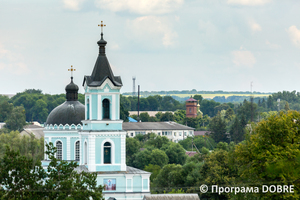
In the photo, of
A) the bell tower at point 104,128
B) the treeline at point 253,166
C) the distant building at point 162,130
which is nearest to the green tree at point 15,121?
the distant building at point 162,130

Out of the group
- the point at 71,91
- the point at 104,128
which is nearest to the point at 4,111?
the point at 71,91

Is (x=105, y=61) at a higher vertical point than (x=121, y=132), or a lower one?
higher

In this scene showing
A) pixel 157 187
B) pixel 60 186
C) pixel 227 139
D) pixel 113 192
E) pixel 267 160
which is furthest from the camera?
pixel 227 139

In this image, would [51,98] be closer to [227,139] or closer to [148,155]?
[227,139]

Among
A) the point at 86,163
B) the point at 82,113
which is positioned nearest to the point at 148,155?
the point at 82,113

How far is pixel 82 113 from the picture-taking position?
5409 cm

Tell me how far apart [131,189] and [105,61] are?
9.20 meters

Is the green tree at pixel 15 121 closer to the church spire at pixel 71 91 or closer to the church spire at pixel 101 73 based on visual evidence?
the church spire at pixel 71 91

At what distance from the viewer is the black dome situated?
177ft

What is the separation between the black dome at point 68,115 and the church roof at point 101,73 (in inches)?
291

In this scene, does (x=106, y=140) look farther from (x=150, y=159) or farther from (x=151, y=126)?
(x=151, y=126)

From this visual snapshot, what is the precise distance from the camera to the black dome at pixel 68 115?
54000 millimetres

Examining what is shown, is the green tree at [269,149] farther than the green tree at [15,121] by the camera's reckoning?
No

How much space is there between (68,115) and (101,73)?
850 centimetres
